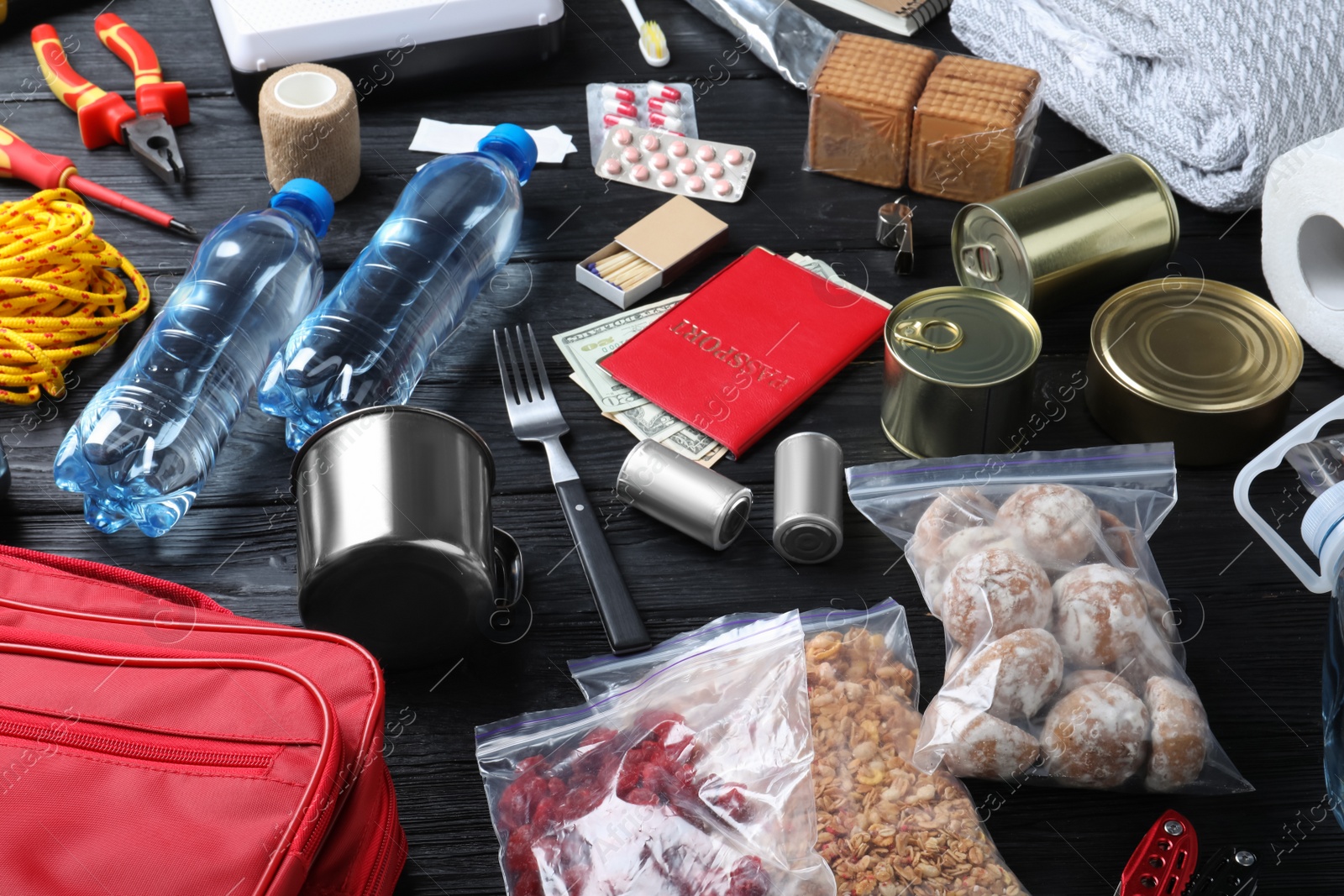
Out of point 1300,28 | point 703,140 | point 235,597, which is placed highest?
point 1300,28

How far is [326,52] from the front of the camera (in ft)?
4.25

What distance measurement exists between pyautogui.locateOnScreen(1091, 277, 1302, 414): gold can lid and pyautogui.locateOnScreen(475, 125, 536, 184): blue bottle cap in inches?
22.6

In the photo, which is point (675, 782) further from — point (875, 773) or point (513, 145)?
point (513, 145)

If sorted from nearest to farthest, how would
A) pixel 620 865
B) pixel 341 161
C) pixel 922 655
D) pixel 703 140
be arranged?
1. pixel 620 865
2. pixel 922 655
3. pixel 341 161
4. pixel 703 140

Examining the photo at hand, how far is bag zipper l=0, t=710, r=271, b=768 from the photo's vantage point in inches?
24.9

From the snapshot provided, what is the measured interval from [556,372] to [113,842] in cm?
60

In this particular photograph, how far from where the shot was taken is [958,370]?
0.95m

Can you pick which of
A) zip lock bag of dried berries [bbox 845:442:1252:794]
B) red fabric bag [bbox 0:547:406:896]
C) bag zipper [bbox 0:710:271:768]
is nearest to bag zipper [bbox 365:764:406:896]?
red fabric bag [bbox 0:547:406:896]

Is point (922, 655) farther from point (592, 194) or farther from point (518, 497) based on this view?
point (592, 194)

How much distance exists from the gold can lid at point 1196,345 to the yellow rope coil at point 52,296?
898 mm

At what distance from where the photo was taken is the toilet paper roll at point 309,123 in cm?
115

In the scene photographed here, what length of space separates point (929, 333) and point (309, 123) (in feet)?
2.08

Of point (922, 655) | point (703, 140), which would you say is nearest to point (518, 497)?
point (922, 655)

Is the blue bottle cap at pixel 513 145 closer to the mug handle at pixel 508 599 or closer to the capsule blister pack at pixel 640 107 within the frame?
the capsule blister pack at pixel 640 107
